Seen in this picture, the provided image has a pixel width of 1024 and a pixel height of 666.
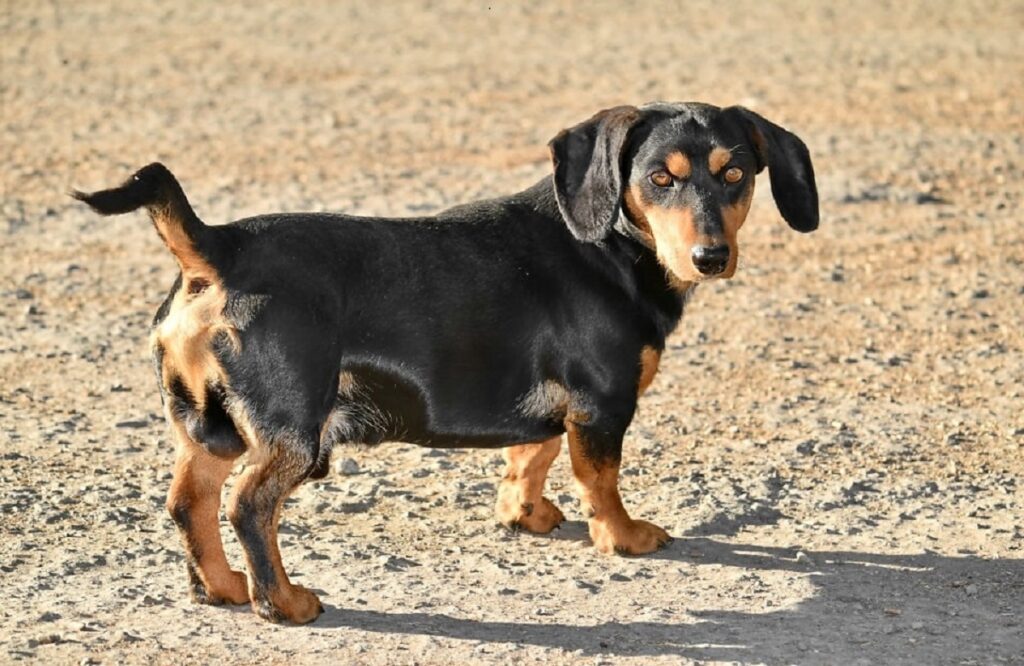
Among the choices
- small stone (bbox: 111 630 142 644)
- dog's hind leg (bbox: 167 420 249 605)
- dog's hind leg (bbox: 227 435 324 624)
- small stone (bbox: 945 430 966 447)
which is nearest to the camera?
dog's hind leg (bbox: 227 435 324 624)

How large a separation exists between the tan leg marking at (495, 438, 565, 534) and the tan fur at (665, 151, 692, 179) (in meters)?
1.33

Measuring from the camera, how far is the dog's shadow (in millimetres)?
6352

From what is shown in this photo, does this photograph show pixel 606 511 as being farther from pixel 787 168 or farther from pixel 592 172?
pixel 787 168

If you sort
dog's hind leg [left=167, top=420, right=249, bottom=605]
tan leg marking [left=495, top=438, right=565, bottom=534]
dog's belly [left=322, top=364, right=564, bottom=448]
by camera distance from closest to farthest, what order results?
dog's hind leg [left=167, top=420, right=249, bottom=605], dog's belly [left=322, top=364, right=564, bottom=448], tan leg marking [left=495, top=438, right=565, bottom=534]

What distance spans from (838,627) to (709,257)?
1.46 metres

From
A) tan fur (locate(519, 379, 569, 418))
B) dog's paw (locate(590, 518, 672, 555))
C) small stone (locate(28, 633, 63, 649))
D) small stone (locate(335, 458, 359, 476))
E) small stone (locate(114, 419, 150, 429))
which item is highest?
tan fur (locate(519, 379, 569, 418))

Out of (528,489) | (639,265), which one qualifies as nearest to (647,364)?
(639,265)

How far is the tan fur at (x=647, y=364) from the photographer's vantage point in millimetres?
6934

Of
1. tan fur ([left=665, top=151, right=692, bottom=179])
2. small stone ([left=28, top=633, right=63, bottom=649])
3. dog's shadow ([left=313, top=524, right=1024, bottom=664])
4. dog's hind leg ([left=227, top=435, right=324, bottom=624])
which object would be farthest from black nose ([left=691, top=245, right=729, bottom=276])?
small stone ([left=28, top=633, right=63, bottom=649])

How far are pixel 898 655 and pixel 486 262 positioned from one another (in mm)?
2108

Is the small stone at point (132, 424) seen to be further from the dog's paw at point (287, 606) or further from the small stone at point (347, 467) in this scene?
the dog's paw at point (287, 606)

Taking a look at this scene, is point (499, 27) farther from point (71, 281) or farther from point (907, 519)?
point (907, 519)

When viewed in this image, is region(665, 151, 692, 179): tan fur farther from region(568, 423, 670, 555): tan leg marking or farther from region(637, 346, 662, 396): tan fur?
region(568, 423, 670, 555): tan leg marking

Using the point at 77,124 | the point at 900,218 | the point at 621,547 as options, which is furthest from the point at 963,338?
the point at 77,124
